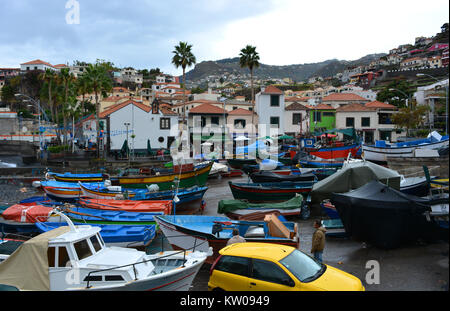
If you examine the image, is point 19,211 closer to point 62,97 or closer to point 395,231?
point 395,231

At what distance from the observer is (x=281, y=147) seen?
51.8 m

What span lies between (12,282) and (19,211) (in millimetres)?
9341

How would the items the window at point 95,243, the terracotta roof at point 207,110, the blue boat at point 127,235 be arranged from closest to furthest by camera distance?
the window at point 95,243 < the blue boat at point 127,235 < the terracotta roof at point 207,110

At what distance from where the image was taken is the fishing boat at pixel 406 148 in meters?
29.8

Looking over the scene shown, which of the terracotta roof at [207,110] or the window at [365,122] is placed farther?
the window at [365,122]

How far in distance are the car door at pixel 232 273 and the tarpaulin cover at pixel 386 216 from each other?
604 centimetres

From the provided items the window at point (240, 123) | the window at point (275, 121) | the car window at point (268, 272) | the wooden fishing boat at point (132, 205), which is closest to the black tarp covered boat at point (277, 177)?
the wooden fishing boat at point (132, 205)

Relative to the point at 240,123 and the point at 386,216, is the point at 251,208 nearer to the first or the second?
the point at 386,216

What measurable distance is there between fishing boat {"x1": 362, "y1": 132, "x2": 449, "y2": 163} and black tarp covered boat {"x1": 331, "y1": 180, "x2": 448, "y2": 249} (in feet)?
58.9

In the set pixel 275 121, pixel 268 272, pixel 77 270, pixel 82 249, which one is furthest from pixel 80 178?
pixel 275 121

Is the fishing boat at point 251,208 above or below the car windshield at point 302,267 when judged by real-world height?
below

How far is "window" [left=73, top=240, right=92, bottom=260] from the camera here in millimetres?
9836

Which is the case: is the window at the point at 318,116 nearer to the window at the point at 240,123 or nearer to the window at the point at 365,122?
the window at the point at 365,122
